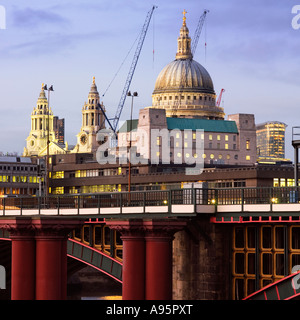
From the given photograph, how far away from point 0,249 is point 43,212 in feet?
62.1

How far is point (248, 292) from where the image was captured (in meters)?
65.8

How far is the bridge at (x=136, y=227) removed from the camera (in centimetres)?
6444

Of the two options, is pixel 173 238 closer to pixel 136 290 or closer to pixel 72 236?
pixel 136 290

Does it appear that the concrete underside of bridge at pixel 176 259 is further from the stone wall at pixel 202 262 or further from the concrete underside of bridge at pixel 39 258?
the concrete underside of bridge at pixel 39 258

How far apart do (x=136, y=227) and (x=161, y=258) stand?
2.62 meters

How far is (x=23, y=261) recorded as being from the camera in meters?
74.2

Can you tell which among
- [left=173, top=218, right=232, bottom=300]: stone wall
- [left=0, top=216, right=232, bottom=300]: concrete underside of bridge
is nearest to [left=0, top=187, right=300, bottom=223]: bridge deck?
[left=0, top=216, right=232, bottom=300]: concrete underside of bridge

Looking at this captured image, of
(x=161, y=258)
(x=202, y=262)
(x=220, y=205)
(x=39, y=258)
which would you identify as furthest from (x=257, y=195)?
(x=39, y=258)

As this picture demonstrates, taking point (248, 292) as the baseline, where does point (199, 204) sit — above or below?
above

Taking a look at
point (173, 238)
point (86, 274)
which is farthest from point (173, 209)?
point (86, 274)

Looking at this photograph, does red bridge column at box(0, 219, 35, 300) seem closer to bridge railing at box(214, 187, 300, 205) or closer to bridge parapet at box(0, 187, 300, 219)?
bridge parapet at box(0, 187, 300, 219)

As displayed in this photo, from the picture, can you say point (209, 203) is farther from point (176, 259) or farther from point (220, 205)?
point (176, 259)
